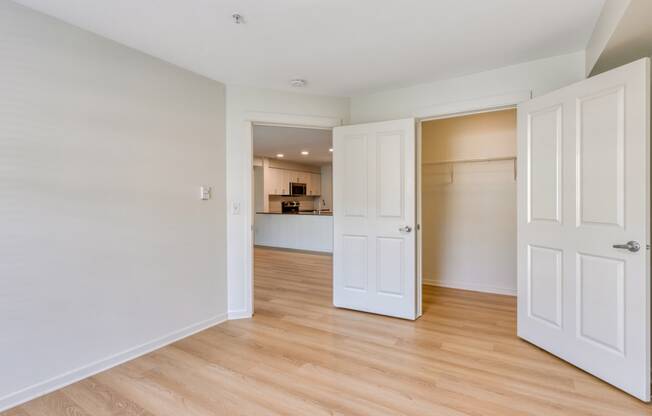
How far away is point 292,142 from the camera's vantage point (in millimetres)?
6570

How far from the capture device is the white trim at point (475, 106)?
2.83m

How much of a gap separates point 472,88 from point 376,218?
4.99 ft

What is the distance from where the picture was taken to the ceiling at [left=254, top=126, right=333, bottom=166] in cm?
552

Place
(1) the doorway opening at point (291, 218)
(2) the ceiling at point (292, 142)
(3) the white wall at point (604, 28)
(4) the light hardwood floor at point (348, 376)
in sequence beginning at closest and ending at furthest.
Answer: (3) the white wall at point (604, 28)
(4) the light hardwood floor at point (348, 376)
(1) the doorway opening at point (291, 218)
(2) the ceiling at point (292, 142)

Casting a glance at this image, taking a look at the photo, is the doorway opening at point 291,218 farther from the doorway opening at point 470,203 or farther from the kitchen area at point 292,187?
the doorway opening at point 470,203

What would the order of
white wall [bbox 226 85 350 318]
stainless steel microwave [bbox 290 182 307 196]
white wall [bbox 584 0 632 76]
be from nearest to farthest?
white wall [bbox 584 0 632 76], white wall [bbox 226 85 350 318], stainless steel microwave [bbox 290 182 307 196]

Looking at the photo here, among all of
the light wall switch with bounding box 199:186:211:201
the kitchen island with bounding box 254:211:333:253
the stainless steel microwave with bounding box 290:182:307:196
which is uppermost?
the stainless steel microwave with bounding box 290:182:307:196

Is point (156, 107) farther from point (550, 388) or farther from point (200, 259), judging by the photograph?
point (550, 388)

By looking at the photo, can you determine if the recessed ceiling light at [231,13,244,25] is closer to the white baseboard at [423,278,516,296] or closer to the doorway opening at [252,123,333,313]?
the doorway opening at [252,123,333,313]

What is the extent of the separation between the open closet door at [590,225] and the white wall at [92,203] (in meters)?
2.81

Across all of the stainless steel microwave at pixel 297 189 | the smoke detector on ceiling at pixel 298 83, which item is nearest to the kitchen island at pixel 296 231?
the stainless steel microwave at pixel 297 189

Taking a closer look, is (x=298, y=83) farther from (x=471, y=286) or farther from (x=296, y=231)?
(x=296, y=231)

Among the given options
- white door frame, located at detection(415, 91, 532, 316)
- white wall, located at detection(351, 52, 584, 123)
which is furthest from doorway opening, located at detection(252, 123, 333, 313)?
white door frame, located at detection(415, 91, 532, 316)

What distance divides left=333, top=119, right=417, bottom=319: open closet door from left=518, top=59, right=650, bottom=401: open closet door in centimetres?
96
